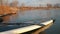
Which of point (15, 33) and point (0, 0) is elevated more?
point (0, 0)

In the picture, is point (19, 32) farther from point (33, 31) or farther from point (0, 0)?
point (0, 0)

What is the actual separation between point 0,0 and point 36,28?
26.3 metres

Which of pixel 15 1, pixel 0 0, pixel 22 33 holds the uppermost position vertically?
pixel 15 1

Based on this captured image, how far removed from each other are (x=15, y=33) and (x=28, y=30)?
91cm

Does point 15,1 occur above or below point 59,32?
above

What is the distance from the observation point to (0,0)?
32.6m

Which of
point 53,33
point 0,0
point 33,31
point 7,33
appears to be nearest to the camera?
point 7,33

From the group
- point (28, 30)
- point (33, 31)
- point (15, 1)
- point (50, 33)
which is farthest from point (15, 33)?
point (15, 1)

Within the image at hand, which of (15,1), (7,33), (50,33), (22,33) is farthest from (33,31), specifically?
(15,1)

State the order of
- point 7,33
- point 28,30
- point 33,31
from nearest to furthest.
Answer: point 7,33 → point 28,30 → point 33,31

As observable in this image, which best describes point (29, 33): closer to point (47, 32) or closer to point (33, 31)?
point (33, 31)

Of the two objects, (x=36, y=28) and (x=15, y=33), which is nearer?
(x=15, y=33)

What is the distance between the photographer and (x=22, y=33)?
6281mm

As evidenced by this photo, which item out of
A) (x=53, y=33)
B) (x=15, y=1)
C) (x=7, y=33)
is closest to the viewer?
(x=7, y=33)
